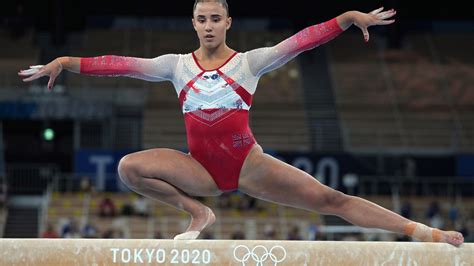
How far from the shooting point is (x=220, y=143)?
551 centimetres

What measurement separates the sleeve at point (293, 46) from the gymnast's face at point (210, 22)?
9.7 inches

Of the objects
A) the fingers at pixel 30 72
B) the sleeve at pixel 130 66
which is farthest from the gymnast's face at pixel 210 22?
the fingers at pixel 30 72

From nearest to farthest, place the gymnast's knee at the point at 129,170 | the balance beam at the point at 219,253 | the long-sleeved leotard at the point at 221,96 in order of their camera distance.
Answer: the balance beam at the point at 219,253, the gymnast's knee at the point at 129,170, the long-sleeved leotard at the point at 221,96

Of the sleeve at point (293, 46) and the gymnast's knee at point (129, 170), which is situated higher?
the sleeve at point (293, 46)

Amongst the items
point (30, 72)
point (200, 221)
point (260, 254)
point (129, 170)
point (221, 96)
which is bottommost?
point (260, 254)

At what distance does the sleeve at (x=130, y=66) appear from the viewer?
5594mm

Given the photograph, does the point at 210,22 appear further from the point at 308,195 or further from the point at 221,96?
the point at 308,195

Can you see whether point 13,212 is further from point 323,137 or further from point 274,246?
point 274,246

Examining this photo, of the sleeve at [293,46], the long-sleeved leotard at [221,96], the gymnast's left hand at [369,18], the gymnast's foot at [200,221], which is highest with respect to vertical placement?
the gymnast's left hand at [369,18]

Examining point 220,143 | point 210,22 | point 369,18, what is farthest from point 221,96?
point 369,18

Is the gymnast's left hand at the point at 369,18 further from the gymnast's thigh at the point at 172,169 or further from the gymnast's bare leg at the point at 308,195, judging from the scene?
the gymnast's thigh at the point at 172,169

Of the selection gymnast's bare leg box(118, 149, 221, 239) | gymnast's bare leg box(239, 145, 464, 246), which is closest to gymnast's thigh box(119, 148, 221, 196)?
gymnast's bare leg box(118, 149, 221, 239)

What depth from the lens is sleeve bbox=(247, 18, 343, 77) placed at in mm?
5363

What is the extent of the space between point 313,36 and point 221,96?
72 cm
